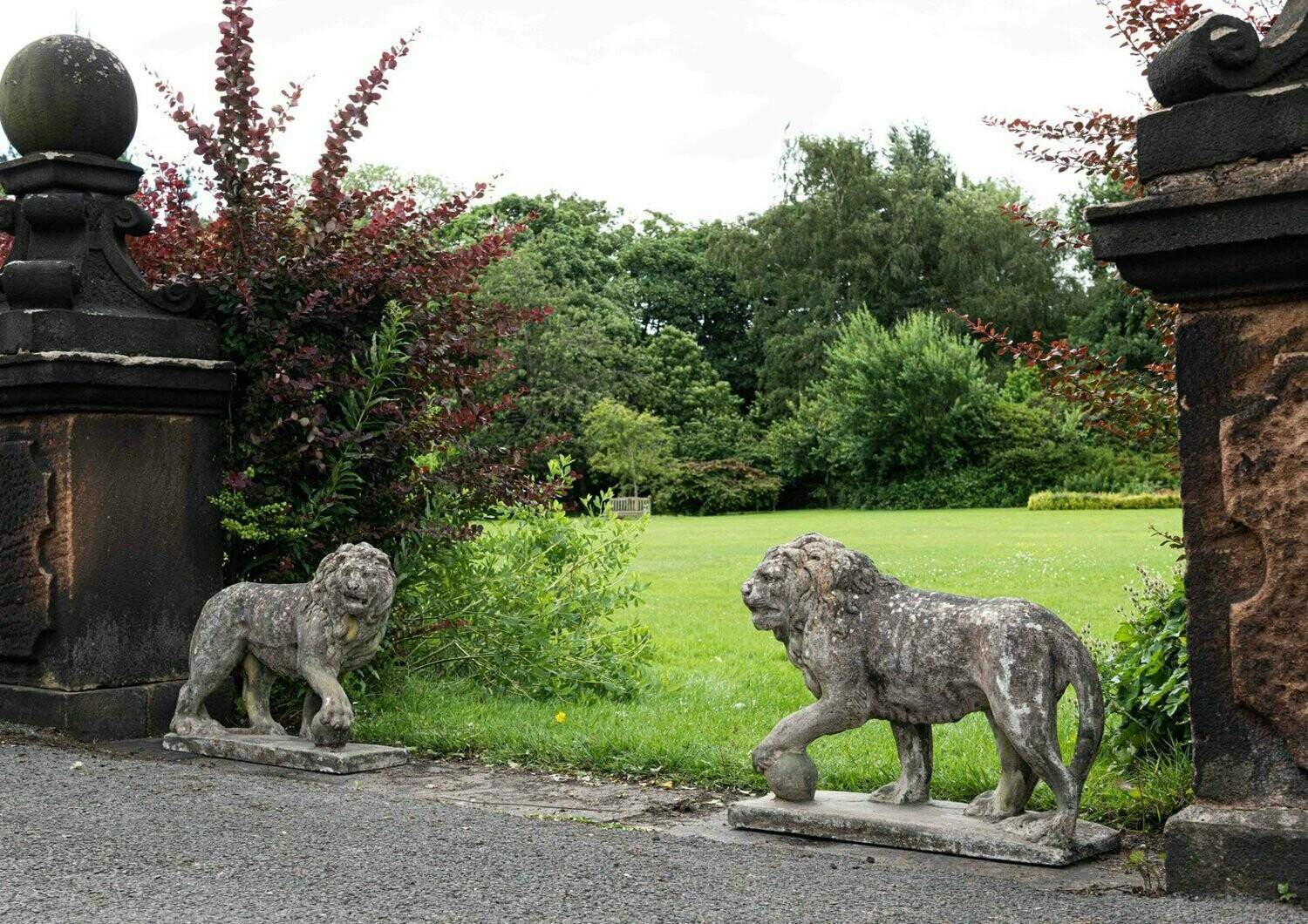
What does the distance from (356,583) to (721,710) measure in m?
2.58

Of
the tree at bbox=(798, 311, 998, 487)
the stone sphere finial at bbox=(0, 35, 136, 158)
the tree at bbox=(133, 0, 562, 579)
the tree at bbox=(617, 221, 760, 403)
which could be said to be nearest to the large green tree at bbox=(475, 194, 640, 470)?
the tree at bbox=(617, 221, 760, 403)

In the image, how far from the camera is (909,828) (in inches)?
177

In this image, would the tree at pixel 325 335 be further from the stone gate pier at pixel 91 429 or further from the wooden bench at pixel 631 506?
the wooden bench at pixel 631 506

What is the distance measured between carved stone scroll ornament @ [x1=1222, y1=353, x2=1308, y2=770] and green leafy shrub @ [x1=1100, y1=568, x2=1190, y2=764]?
4.50 ft

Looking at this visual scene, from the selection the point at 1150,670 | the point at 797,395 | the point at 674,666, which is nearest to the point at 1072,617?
the point at 674,666

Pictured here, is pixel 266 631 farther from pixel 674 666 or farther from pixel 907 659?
pixel 674 666

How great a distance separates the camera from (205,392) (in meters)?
7.11

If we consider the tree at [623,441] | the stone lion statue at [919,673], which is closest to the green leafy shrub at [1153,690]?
the stone lion statue at [919,673]

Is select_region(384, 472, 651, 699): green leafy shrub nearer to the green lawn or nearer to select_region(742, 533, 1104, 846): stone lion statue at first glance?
the green lawn

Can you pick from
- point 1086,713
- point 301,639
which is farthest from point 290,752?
point 1086,713

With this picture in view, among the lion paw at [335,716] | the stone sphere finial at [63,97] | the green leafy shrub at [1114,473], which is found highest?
the stone sphere finial at [63,97]

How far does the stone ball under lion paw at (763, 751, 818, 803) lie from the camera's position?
15.9 ft

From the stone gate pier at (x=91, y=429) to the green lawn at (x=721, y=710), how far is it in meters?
1.24

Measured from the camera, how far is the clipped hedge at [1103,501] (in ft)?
124
